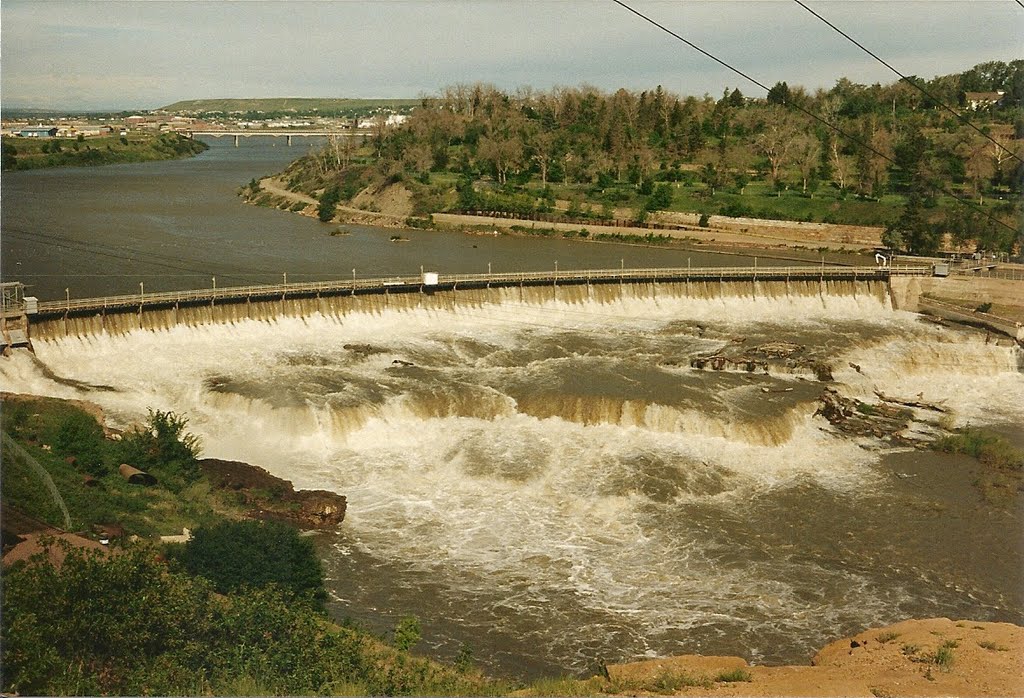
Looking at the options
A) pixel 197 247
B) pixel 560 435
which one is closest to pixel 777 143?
pixel 197 247

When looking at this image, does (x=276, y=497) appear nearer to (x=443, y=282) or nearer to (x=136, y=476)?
(x=136, y=476)

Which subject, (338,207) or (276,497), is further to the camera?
(338,207)

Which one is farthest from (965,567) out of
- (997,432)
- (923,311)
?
(923,311)

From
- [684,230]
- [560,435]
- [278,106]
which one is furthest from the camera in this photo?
[278,106]

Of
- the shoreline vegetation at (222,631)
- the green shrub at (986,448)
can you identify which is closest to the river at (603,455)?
the green shrub at (986,448)

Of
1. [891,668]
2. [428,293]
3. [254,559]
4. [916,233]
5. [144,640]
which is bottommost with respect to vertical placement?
[891,668]

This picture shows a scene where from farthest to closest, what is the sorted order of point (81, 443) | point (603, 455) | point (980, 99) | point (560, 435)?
point (980, 99)
point (560, 435)
point (603, 455)
point (81, 443)

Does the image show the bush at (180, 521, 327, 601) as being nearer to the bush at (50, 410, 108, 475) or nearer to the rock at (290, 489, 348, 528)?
the rock at (290, 489, 348, 528)

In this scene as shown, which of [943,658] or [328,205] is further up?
[328,205]
